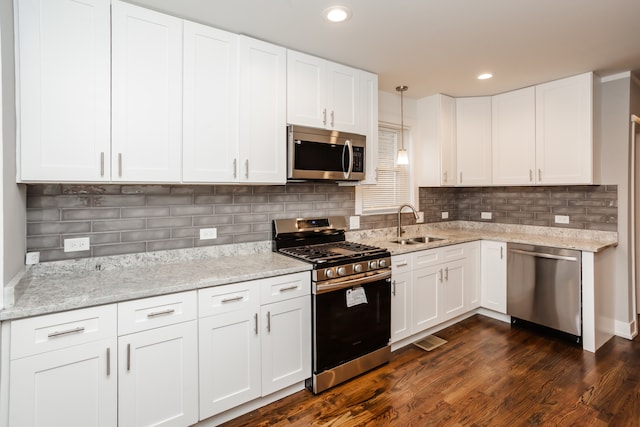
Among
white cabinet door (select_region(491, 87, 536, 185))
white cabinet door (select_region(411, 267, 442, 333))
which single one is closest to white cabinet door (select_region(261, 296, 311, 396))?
white cabinet door (select_region(411, 267, 442, 333))

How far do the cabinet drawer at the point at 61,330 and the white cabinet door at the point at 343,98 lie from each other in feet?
6.66

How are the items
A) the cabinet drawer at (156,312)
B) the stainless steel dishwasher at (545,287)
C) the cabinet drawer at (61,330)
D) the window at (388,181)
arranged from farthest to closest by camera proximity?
the window at (388,181) → the stainless steel dishwasher at (545,287) → the cabinet drawer at (156,312) → the cabinet drawer at (61,330)

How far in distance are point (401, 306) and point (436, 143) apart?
1.96 m

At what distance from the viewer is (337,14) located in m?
2.11

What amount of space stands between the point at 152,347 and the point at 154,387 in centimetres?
22

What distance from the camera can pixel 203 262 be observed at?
2.44 meters

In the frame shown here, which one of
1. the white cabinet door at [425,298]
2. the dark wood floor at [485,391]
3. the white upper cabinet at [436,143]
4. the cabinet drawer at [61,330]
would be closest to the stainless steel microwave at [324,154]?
the white cabinet door at [425,298]

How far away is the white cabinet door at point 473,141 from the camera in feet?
13.1

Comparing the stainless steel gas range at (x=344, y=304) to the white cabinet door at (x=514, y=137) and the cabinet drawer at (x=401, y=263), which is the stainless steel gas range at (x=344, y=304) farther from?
the white cabinet door at (x=514, y=137)

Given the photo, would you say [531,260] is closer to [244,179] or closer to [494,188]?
[494,188]

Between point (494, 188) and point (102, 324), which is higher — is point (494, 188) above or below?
above

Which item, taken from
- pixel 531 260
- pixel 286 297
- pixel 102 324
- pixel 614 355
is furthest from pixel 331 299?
pixel 614 355

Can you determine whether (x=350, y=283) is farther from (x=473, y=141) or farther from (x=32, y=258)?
(x=473, y=141)

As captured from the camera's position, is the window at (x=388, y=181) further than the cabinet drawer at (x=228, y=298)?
Yes
